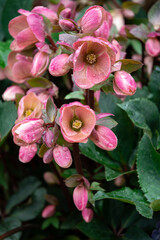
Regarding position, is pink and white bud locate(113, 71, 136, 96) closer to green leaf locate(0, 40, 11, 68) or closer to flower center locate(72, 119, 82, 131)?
flower center locate(72, 119, 82, 131)

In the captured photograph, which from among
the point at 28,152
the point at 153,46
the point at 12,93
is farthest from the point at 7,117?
the point at 153,46

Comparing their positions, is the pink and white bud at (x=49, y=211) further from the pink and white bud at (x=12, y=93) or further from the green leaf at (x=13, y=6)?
the green leaf at (x=13, y=6)

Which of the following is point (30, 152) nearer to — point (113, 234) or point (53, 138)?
point (53, 138)

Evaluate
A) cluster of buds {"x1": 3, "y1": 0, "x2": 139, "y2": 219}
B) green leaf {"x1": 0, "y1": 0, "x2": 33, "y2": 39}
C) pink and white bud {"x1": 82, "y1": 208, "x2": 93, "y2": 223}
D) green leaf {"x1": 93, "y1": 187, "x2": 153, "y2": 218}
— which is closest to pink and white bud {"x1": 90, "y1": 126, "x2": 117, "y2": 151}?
cluster of buds {"x1": 3, "y1": 0, "x2": 139, "y2": 219}

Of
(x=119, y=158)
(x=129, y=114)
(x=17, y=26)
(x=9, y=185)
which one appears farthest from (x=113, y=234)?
(x=17, y=26)

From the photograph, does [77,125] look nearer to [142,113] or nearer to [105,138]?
[105,138]

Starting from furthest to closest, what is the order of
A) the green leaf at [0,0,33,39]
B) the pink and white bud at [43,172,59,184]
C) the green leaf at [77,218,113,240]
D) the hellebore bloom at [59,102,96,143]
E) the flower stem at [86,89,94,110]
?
the green leaf at [0,0,33,39]
the pink and white bud at [43,172,59,184]
the green leaf at [77,218,113,240]
the flower stem at [86,89,94,110]
the hellebore bloom at [59,102,96,143]

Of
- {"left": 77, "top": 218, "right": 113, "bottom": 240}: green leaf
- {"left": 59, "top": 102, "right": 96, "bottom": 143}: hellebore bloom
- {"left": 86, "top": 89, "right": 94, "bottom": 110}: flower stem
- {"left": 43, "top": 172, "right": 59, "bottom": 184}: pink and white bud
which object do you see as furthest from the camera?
{"left": 43, "top": 172, "right": 59, "bottom": 184}: pink and white bud
